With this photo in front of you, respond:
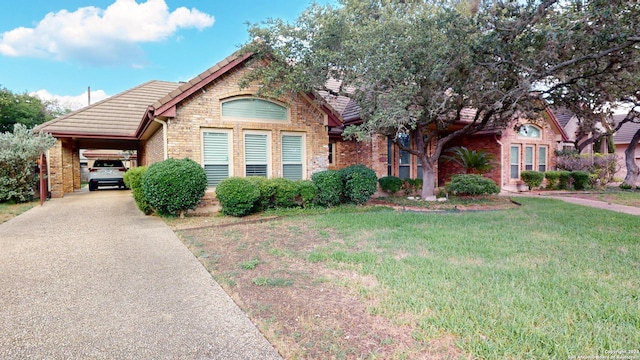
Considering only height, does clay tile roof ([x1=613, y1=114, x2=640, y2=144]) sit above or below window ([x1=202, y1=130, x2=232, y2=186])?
above

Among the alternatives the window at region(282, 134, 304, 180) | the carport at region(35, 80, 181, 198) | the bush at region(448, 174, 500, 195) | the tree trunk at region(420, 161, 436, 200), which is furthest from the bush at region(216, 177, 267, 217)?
the bush at region(448, 174, 500, 195)

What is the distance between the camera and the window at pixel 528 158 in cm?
1726

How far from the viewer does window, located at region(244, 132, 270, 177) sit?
34.6ft

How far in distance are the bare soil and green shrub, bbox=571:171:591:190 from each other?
16550 mm

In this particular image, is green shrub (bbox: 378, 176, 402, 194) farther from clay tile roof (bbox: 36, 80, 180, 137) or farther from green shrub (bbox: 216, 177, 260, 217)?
clay tile roof (bbox: 36, 80, 180, 137)

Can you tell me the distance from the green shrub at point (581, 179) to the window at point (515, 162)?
2.78m

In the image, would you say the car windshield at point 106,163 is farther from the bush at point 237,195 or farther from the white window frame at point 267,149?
the bush at point 237,195

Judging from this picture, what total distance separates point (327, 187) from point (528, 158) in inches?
524

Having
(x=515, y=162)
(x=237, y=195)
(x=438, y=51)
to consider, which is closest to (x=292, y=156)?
(x=237, y=195)

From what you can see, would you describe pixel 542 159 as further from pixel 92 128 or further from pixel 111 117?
pixel 92 128

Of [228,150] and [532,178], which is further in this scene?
[532,178]

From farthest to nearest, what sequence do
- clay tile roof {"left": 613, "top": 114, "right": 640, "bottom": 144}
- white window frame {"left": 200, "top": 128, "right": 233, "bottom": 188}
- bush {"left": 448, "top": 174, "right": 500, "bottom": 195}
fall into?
clay tile roof {"left": 613, "top": 114, "right": 640, "bottom": 144}
bush {"left": 448, "top": 174, "right": 500, "bottom": 195}
white window frame {"left": 200, "top": 128, "right": 233, "bottom": 188}

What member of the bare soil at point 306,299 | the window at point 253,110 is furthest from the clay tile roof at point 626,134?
the bare soil at point 306,299

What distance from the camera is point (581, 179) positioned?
16.8 metres
